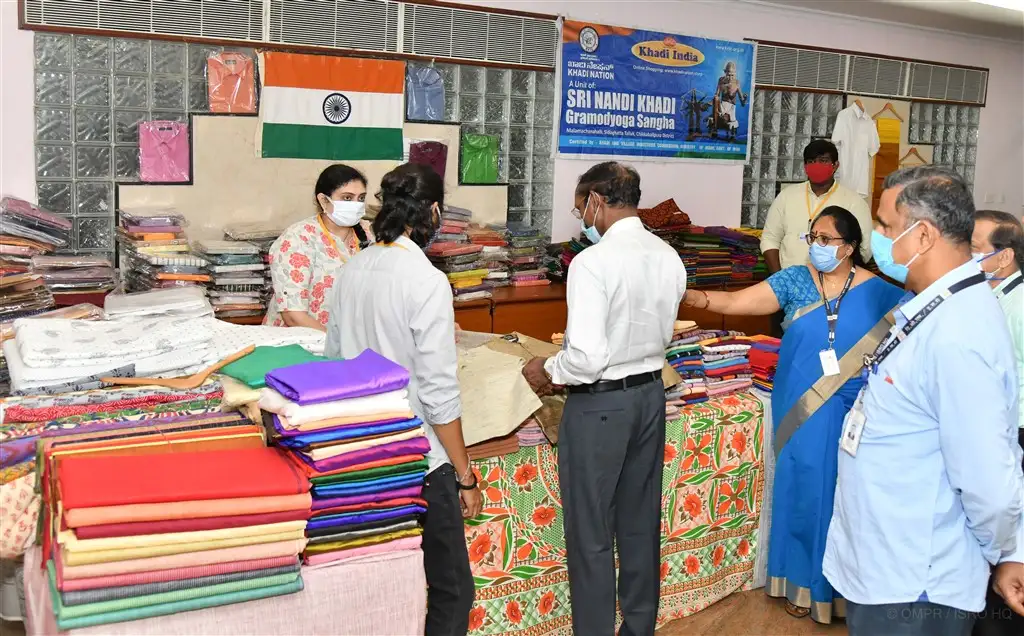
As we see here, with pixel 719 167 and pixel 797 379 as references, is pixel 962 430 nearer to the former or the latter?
pixel 797 379

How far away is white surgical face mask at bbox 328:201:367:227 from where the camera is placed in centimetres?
354

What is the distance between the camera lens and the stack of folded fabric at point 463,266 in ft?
17.1

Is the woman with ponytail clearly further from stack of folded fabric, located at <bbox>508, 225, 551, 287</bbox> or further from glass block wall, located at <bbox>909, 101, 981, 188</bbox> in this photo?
glass block wall, located at <bbox>909, 101, 981, 188</bbox>

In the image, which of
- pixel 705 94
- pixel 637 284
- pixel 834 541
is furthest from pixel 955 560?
pixel 705 94

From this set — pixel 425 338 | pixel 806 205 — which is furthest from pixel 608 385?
pixel 806 205

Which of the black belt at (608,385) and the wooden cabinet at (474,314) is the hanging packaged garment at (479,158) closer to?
the wooden cabinet at (474,314)

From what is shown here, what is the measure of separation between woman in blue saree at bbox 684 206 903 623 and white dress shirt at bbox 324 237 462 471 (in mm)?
1173

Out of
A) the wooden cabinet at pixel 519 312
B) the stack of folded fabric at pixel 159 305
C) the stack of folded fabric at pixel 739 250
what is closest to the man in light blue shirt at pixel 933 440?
the stack of folded fabric at pixel 159 305

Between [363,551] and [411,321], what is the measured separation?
79 centimetres

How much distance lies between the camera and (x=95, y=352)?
7.47 feet

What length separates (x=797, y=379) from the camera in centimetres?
344

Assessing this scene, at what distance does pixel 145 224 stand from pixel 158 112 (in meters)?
0.64

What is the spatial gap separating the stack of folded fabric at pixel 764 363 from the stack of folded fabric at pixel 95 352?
2217 mm

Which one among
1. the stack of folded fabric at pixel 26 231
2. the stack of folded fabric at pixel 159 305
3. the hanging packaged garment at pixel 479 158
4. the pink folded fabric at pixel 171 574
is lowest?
the pink folded fabric at pixel 171 574
